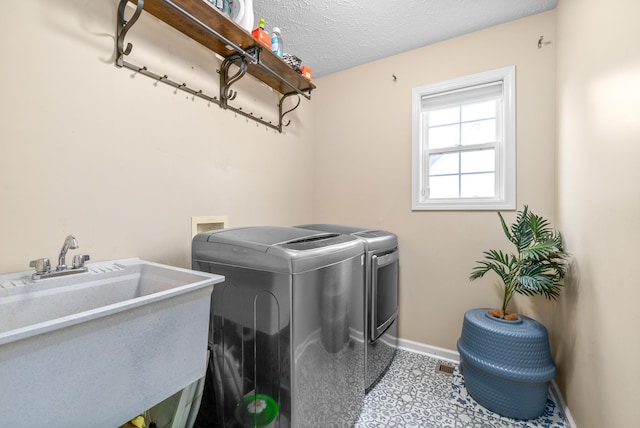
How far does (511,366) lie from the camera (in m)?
1.54

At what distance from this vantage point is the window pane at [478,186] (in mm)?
2111

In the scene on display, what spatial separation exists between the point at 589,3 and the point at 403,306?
2.14m

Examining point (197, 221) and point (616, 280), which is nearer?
point (616, 280)

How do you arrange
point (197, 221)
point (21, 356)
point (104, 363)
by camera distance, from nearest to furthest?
1. point (21, 356)
2. point (104, 363)
3. point (197, 221)

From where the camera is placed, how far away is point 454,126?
2.26 m

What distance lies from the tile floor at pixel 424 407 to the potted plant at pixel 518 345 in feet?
0.23

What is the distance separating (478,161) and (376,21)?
4.17 ft

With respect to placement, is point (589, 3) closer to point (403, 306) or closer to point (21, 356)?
point (403, 306)

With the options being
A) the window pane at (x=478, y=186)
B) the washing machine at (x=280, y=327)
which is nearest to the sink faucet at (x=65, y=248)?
the washing machine at (x=280, y=327)

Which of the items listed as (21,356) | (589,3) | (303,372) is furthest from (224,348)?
(589,3)

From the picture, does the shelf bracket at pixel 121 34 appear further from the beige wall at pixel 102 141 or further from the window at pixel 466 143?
the window at pixel 466 143

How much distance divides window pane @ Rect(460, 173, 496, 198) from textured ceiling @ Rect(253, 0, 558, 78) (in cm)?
108

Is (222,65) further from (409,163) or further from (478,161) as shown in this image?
(478,161)

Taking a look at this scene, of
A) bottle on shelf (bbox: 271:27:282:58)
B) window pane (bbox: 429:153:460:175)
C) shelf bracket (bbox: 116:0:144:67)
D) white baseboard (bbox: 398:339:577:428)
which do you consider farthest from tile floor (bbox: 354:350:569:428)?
bottle on shelf (bbox: 271:27:282:58)
